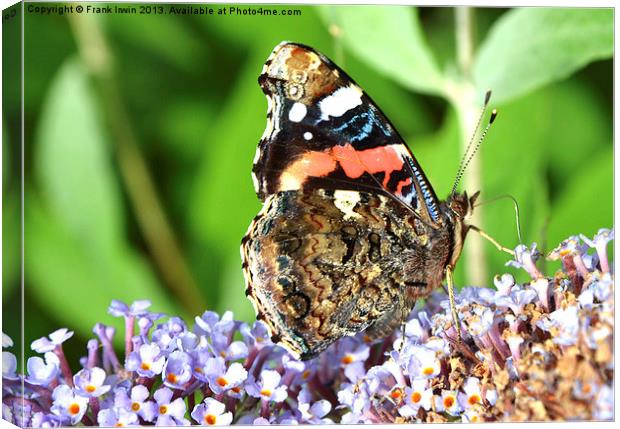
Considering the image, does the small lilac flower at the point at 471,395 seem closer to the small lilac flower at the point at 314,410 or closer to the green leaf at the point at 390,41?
the small lilac flower at the point at 314,410

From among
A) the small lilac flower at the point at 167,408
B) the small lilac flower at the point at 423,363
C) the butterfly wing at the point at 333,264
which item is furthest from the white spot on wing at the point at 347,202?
the small lilac flower at the point at 167,408

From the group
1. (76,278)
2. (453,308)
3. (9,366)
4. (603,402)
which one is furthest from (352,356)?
(76,278)

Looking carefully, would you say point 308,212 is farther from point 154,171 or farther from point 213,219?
point 154,171

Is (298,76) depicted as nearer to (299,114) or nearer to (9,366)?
(299,114)

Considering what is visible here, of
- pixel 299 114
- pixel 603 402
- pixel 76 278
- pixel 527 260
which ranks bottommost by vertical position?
pixel 603 402

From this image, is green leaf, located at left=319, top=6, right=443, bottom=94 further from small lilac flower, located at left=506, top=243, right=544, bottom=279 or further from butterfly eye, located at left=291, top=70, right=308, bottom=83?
small lilac flower, located at left=506, top=243, right=544, bottom=279
